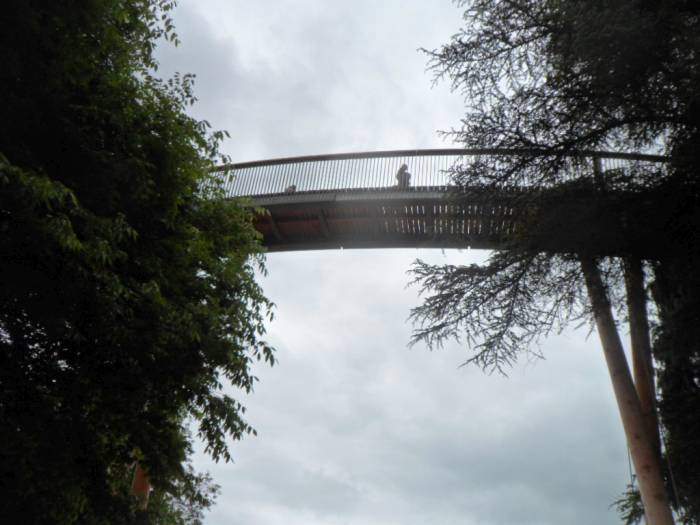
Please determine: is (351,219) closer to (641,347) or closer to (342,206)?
(342,206)

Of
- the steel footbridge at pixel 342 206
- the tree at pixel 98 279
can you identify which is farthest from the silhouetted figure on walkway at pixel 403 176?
the tree at pixel 98 279

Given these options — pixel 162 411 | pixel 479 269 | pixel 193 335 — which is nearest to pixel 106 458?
pixel 162 411

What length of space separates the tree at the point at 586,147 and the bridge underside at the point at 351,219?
13.4ft

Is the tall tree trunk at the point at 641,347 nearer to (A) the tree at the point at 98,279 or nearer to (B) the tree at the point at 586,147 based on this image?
(B) the tree at the point at 586,147

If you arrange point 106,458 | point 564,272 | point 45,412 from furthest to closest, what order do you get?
point 564,272, point 106,458, point 45,412

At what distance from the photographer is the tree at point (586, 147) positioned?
6.25 meters

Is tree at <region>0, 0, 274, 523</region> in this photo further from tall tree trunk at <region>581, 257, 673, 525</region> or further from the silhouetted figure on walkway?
the silhouetted figure on walkway

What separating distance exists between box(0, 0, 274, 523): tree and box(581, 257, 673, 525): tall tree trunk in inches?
181

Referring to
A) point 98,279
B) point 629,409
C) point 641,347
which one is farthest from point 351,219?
point 98,279

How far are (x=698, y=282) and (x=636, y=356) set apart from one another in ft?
9.55

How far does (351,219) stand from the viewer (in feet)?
47.8

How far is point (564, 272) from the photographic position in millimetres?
8141

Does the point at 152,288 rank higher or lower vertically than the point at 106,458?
higher

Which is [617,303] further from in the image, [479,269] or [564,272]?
[479,269]
